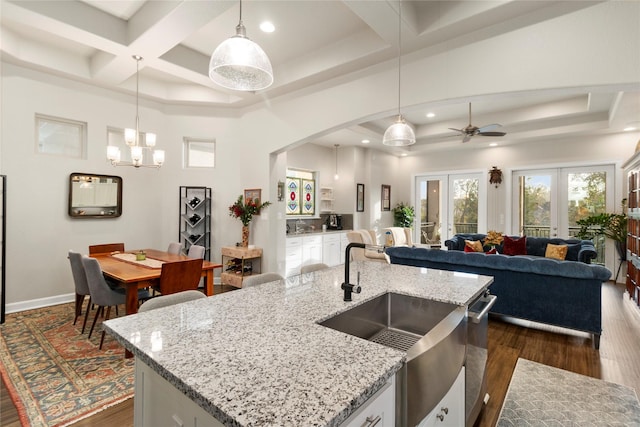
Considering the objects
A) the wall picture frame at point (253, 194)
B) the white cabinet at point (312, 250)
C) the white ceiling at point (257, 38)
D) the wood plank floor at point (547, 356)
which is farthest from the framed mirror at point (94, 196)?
the white cabinet at point (312, 250)

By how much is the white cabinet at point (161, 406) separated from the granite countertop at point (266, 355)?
87 millimetres

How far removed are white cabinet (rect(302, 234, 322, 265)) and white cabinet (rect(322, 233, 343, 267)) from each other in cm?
13

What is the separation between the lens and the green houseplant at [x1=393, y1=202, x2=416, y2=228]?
27.4ft

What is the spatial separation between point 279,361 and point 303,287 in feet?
3.08

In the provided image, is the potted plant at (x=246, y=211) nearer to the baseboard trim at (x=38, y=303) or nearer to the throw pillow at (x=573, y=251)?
the baseboard trim at (x=38, y=303)

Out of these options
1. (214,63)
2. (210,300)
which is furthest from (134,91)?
(210,300)

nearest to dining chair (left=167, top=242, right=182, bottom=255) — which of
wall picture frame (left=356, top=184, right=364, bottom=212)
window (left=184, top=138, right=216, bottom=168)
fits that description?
window (left=184, top=138, right=216, bottom=168)

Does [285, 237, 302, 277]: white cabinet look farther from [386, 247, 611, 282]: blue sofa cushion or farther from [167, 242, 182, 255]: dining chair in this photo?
[386, 247, 611, 282]: blue sofa cushion

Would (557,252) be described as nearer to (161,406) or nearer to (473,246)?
(473,246)

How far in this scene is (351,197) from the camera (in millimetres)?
7621

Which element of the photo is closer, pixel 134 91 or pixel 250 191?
pixel 134 91

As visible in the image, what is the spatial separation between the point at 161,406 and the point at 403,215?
7.85 m

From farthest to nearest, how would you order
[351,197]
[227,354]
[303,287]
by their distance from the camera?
[351,197] → [303,287] → [227,354]

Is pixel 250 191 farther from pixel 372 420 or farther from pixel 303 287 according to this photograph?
pixel 372 420
